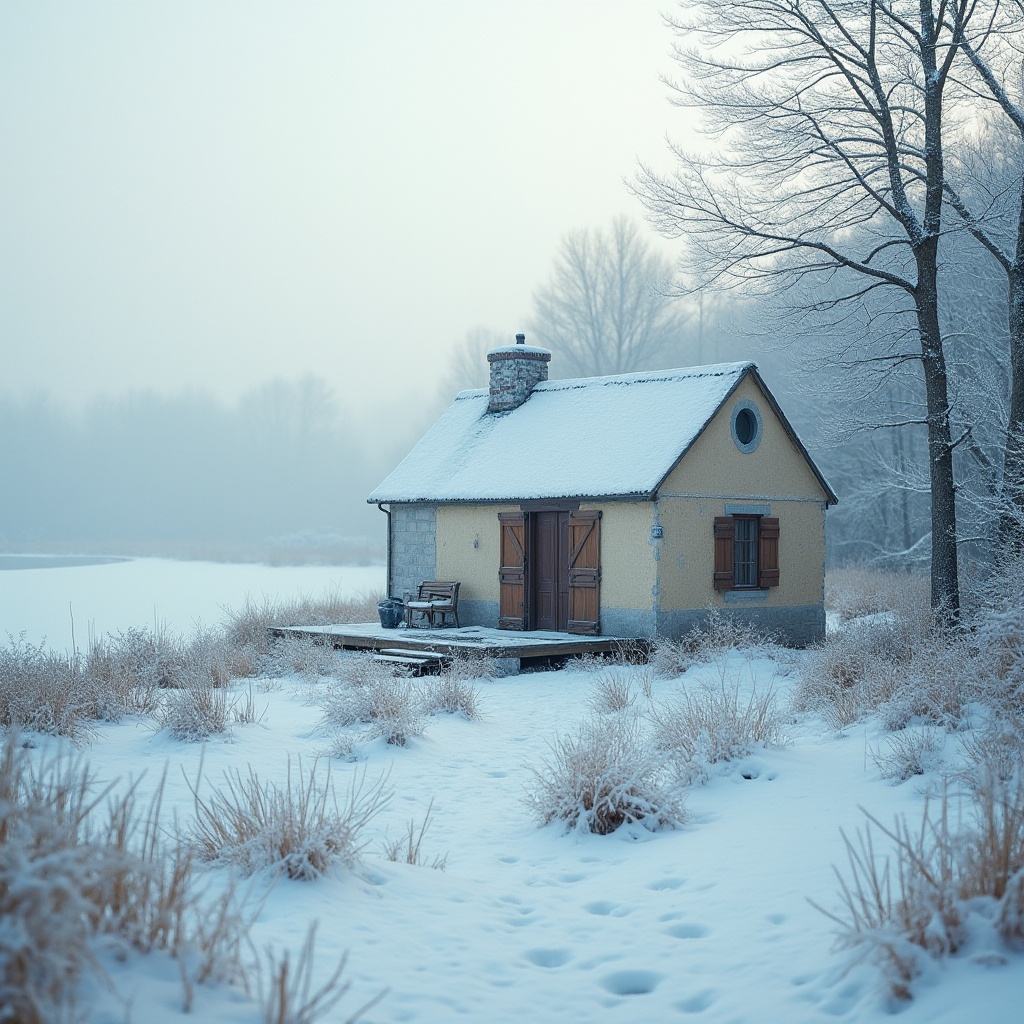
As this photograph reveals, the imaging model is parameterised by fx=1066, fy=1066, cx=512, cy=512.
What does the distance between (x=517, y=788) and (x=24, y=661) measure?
4693 millimetres

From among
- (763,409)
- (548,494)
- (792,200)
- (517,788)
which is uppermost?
(792,200)

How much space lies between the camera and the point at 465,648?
15.2 meters

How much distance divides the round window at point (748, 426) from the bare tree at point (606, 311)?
25.6 meters

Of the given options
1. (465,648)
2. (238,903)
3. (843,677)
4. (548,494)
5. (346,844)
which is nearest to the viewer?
(238,903)

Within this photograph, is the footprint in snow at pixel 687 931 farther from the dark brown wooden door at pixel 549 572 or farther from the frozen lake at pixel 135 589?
the dark brown wooden door at pixel 549 572

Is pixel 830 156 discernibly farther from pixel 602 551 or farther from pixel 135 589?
pixel 135 589

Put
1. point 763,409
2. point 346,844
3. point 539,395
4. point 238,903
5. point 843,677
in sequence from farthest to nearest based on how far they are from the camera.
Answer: point 539,395 < point 763,409 < point 843,677 < point 346,844 < point 238,903

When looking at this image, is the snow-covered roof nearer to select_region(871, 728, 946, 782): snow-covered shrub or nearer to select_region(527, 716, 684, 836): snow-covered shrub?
select_region(871, 728, 946, 782): snow-covered shrub

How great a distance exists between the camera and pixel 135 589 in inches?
1191

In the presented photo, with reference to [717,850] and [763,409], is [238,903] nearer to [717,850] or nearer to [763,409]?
[717,850]

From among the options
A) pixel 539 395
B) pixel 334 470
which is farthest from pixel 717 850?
pixel 334 470

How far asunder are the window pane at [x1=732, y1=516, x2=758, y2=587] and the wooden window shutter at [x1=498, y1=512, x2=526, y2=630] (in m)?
3.55

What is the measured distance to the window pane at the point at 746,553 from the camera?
17.8 meters

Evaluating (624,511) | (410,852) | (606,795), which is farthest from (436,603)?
(410,852)
